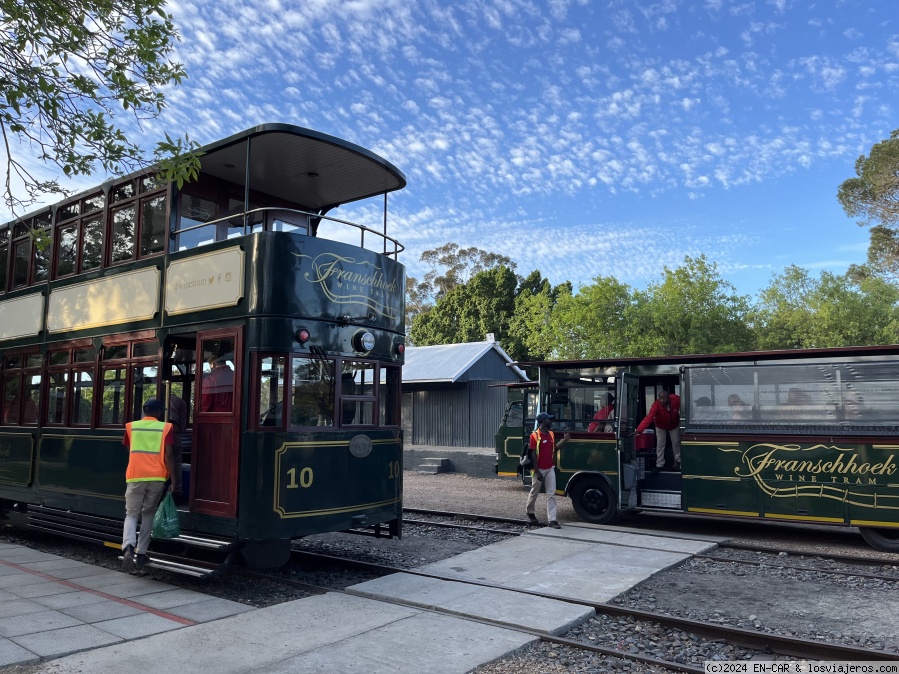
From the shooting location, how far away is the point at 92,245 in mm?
9664

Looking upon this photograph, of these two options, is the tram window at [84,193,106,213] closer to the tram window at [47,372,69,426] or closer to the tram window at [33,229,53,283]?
the tram window at [33,229,53,283]

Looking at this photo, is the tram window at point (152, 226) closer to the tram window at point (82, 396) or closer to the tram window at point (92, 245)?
the tram window at point (92, 245)

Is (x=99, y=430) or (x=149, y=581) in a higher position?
(x=99, y=430)

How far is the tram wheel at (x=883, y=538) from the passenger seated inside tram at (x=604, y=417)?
3.81 m

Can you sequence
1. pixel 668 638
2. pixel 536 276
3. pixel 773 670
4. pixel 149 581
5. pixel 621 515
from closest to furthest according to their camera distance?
1. pixel 773 670
2. pixel 668 638
3. pixel 149 581
4. pixel 621 515
5. pixel 536 276

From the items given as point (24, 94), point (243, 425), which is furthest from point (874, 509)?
point (24, 94)

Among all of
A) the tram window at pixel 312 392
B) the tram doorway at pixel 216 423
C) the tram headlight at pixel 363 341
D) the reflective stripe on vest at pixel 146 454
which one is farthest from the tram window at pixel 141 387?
the tram headlight at pixel 363 341

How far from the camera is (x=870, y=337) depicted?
35.5 metres

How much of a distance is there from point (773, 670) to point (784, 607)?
1699mm

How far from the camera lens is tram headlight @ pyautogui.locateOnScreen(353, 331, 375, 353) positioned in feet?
26.1

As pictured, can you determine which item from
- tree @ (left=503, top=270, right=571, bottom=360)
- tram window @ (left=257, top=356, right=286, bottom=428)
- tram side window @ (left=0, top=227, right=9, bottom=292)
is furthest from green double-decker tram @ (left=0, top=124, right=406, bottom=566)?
tree @ (left=503, top=270, right=571, bottom=360)

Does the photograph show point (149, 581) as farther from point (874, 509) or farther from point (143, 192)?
point (874, 509)

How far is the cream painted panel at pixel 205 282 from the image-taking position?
7473 mm

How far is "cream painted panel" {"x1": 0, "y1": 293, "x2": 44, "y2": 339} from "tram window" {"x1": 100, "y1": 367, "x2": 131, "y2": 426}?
2.26 m
